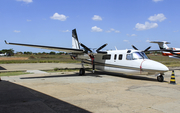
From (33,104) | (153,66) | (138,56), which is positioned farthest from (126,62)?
(33,104)

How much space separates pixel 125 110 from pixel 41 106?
3172 mm

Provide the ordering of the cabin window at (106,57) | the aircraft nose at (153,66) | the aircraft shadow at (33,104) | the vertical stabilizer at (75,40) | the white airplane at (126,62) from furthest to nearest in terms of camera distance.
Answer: the vertical stabilizer at (75,40), the cabin window at (106,57), the white airplane at (126,62), the aircraft nose at (153,66), the aircraft shadow at (33,104)

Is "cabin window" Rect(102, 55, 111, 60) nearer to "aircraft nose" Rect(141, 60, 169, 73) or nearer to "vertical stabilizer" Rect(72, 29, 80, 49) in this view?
"aircraft nose" Rect(141, 60, 169, 73)

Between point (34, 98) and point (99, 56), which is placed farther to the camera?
point (99, 56)

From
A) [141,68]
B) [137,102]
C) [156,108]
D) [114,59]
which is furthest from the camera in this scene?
[114,59]

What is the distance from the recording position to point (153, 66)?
1141 centimetres

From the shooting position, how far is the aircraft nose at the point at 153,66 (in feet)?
36.6

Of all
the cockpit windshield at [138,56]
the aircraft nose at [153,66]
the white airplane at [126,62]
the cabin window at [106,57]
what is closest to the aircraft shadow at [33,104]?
the white airplane at [126,62]

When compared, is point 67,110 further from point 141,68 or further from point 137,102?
point 141,68

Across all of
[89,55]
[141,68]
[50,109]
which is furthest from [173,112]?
[89,55]

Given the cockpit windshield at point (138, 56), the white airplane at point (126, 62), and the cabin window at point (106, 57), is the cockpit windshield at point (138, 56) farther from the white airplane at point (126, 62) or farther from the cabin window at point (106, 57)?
the cabin window at point (106, 57)

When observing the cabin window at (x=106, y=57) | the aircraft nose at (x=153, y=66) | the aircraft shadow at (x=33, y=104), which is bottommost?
the aircraft shadow at (x=33, y=104)

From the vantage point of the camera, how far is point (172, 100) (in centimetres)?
693

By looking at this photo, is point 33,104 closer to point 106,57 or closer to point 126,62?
point 126,62
